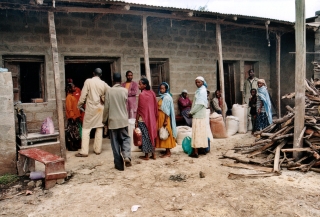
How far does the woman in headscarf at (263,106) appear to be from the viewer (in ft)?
24.5

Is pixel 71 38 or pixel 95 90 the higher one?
pixel 71 38

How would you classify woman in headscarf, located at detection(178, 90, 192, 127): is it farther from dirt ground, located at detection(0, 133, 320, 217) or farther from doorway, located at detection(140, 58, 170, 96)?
dirt ground, located at detection(0, 133, 320, 217)

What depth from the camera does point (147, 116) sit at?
5.61 m

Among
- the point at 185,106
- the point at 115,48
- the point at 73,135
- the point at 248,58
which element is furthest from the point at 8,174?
the point at 248,58

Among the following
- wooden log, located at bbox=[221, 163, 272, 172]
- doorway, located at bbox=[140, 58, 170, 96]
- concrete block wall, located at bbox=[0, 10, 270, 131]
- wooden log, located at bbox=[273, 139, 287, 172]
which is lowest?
wooden log, located at bbox=[221, 163, 272, 172]

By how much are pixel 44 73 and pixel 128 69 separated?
2.18 meters

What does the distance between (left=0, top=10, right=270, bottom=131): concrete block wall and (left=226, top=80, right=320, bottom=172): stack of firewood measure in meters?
3.50

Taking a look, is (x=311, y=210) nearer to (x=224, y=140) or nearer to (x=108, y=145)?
(x=224, y=140)

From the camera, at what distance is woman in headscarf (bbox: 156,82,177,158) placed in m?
5.81

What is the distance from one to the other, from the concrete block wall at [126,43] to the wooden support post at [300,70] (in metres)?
3.28

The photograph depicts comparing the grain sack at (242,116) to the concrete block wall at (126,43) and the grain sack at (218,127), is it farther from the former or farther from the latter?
the concrete block wall at (126,43)

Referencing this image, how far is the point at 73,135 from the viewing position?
6.80 metres

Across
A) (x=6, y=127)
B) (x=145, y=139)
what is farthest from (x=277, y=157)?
(x=6, y=127)

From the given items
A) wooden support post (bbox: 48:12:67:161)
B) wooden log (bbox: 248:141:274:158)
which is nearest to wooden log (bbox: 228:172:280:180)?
wooden log (bbox: 248:141:274:158)
